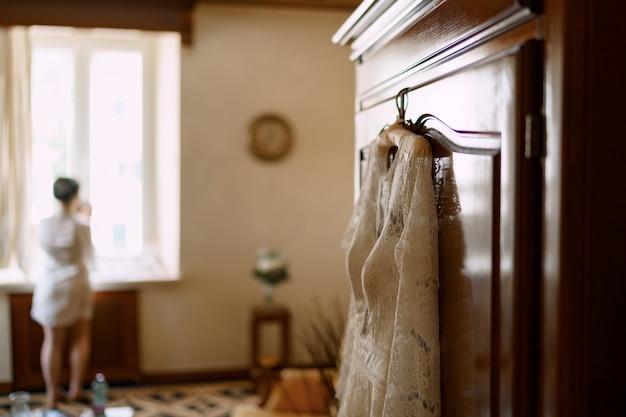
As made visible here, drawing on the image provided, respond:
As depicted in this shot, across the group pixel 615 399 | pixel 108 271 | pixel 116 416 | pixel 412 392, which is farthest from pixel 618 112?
pixel 108 271

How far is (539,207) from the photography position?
0.79 m

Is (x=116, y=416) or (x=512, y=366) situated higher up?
(x=512, y=366)

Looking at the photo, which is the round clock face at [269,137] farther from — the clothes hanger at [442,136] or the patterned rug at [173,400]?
the clothes hanger at [442,136]

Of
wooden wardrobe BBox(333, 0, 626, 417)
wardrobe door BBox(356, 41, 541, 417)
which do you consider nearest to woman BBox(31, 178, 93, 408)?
wardrobe door BBox(356, 41, 541, 417)

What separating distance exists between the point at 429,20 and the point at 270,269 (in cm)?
383

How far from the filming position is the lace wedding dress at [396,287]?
41.1 inches

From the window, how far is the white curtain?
0.27 m

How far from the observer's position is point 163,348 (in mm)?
5164

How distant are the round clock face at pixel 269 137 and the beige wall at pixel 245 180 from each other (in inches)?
2.9

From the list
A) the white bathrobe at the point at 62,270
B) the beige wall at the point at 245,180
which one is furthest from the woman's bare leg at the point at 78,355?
the beige wall at the point at 245,180

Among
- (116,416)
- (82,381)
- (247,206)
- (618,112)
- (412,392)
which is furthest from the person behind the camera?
(247,206)

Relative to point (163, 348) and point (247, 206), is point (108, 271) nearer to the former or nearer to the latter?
point (163, 348)

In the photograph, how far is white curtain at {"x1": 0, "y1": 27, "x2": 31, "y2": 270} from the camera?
16.2 ft

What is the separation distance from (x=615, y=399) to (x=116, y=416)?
3278 mm
